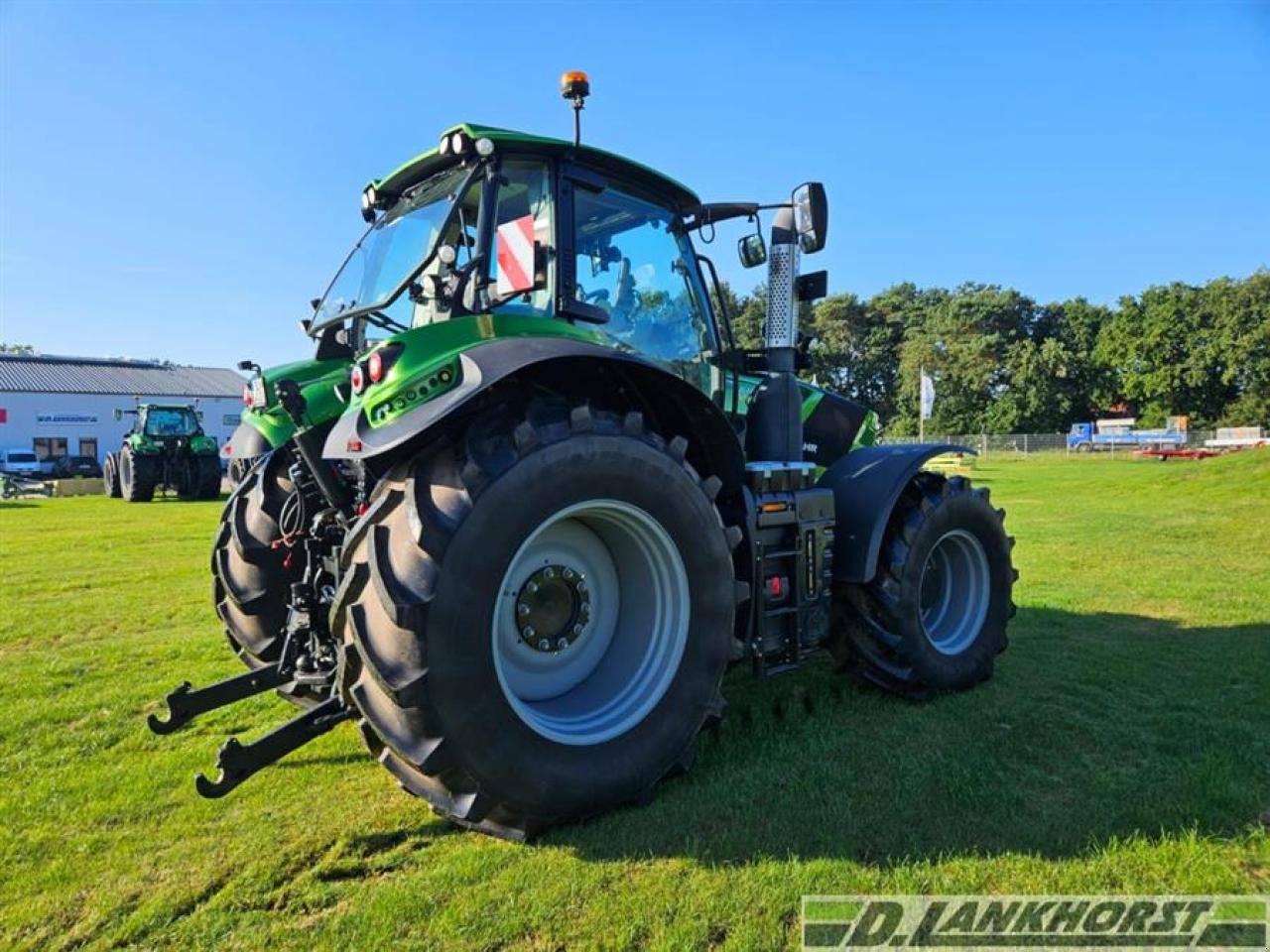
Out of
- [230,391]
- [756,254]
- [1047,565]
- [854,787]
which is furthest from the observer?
[230,391]

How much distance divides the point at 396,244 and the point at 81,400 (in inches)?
2201

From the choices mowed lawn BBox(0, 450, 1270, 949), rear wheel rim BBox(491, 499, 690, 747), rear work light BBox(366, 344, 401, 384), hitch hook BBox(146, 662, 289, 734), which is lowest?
mowed lawn BBox(0, 450, 1270, 949)

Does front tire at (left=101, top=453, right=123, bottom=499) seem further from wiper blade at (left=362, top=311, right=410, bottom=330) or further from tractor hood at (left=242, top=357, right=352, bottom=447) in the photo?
wiper blade at (left=362, top=311, right=410, bottom=330)

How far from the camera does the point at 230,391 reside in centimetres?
5706

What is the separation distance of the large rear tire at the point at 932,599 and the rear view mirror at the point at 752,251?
1.57m

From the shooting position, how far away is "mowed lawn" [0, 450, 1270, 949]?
8.10 ft

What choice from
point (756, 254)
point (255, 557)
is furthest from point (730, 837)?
point (756, 254)

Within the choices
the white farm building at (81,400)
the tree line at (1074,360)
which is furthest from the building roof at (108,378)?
the tree line at (1074,360)

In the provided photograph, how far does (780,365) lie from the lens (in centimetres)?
454

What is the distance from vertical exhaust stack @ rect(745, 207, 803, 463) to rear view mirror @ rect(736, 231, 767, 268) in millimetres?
64

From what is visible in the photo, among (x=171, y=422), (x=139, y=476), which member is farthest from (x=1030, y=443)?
(x=139, y=476)

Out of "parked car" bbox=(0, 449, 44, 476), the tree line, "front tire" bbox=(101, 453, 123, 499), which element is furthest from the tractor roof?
the tree line

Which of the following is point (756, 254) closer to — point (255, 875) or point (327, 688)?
point (327, 688)

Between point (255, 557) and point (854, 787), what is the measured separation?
9.90 feet
